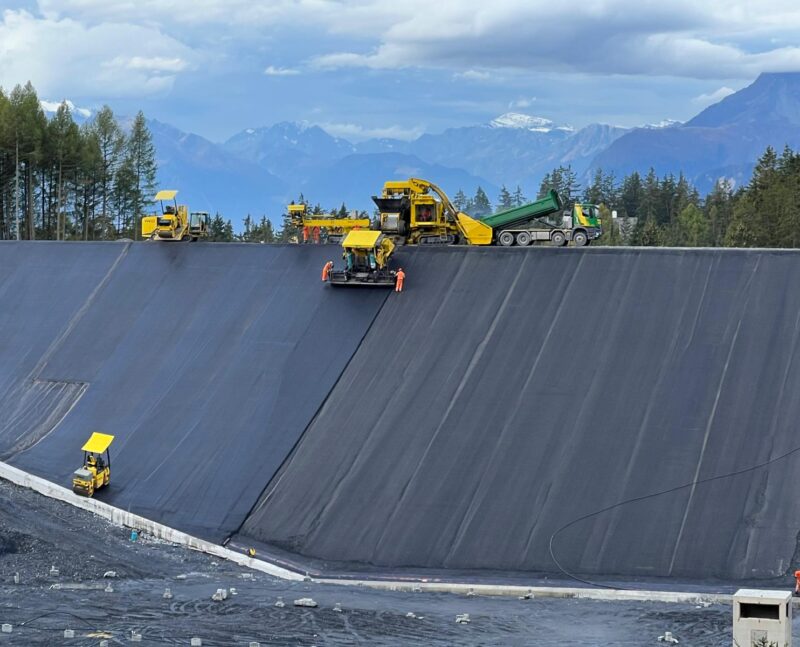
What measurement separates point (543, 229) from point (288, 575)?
14623 millimetres

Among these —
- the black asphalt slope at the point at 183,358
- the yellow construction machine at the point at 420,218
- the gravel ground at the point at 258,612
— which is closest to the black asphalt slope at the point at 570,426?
→ the black asphalt slope at the point at 183,358

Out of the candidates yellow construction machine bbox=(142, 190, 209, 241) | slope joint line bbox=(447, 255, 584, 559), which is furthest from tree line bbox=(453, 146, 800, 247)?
yellow construction machine bbox=(142, 190, 209, 241)

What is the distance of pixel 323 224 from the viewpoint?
37750 mm

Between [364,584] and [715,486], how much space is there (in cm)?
696

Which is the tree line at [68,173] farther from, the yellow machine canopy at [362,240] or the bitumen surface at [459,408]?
the yellow machine canopy at [362,240]

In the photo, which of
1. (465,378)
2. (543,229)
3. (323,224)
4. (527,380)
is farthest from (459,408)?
(323,224)

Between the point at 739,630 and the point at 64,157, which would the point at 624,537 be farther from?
the point at 64,157

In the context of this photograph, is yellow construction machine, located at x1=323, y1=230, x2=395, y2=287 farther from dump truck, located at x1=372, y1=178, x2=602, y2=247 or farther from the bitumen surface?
Answer: dump truck, located at x1=372, y1=178, x2=602, y2=247

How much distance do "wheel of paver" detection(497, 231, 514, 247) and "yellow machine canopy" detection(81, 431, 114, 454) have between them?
1224cm

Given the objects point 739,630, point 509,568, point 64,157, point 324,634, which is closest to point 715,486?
point 509,568

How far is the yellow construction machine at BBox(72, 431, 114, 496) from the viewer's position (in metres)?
28.9

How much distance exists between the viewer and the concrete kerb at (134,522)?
2539cm

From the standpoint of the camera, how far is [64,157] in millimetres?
59594

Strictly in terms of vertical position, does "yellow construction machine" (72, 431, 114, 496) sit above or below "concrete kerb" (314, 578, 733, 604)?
above
